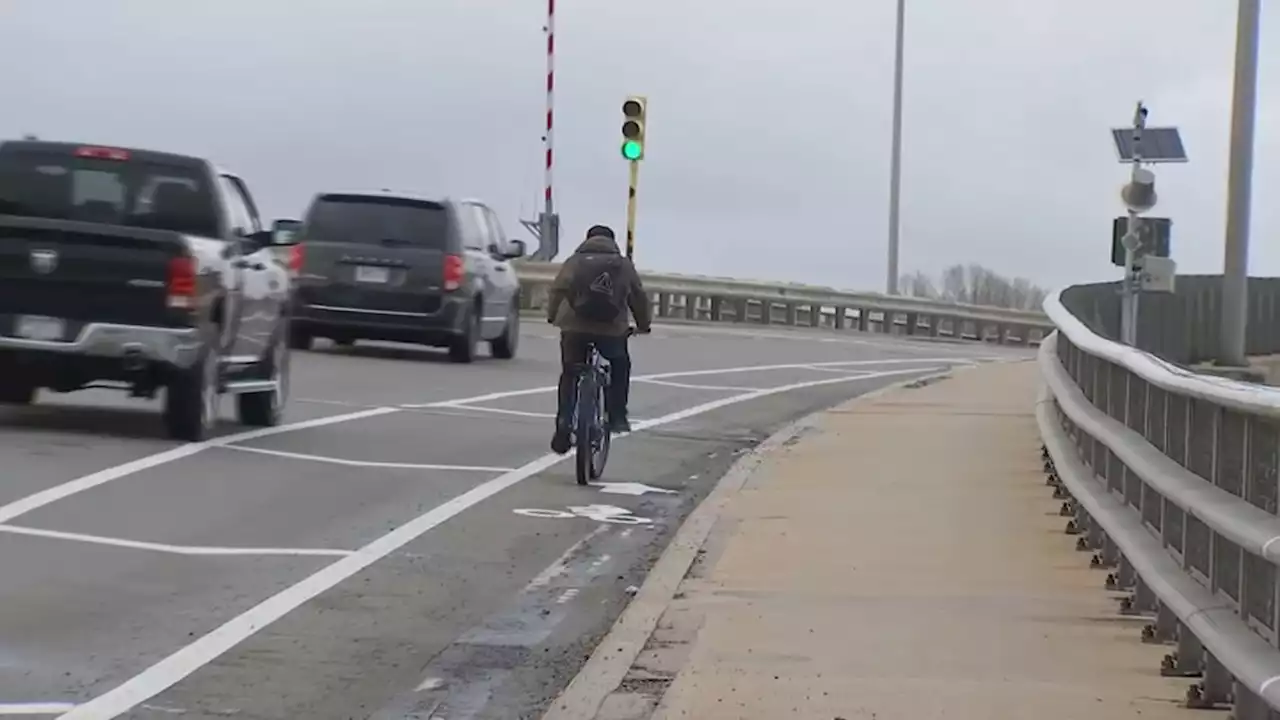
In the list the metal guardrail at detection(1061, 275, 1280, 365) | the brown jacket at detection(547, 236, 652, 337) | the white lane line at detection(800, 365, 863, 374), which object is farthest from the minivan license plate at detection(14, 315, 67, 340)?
the white lane line at detection(800, 365, 863, 374)

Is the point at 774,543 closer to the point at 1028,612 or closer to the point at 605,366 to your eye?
the point at 1028,612

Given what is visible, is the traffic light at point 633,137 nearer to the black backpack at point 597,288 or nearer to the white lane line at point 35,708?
the black backpack at point 597,288

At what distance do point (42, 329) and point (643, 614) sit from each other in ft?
22.5

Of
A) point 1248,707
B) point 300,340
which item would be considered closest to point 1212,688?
point 1248,707

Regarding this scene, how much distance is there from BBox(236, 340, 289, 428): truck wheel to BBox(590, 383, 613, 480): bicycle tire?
3.07 metres

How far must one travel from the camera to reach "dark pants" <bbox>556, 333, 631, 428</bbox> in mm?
15492

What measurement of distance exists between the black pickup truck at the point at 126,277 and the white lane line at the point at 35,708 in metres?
7.58

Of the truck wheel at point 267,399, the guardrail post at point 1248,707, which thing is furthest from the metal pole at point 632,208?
the guardrail post at point 1248,707

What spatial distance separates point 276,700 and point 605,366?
7998 mm

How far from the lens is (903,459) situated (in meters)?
16.6

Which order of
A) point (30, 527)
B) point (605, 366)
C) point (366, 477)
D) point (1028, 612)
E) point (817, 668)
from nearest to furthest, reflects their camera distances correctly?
point (817, 668) < point (1028, 612) < point (30, 527) < point (366, 477) < point (605, 366)

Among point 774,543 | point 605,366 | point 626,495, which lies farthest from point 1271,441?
point 605,366

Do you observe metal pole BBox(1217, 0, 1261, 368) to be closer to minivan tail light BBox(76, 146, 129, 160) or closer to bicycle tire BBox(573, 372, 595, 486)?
bicycle tire BBox(573, 372, 595, 486)

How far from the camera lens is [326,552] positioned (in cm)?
1134
